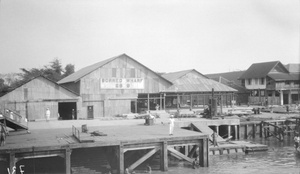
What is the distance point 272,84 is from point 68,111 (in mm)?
39205

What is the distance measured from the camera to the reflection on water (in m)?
21.8

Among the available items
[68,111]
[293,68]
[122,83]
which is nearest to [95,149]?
[122,83]

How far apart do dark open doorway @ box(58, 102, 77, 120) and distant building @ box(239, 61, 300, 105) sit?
34.5 m

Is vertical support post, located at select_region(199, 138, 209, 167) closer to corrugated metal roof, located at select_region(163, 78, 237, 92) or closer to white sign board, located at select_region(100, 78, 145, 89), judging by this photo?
white sign board, located at select_region(100, 78, 145, 89)

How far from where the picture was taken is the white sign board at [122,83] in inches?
1543

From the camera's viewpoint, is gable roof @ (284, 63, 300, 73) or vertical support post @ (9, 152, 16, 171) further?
gable roof @ (284, 63, 300, 73)

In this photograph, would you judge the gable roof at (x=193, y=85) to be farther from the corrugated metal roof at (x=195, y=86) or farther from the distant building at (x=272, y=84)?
the distant building at (x=272, y=84)

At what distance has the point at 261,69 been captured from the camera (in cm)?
6544

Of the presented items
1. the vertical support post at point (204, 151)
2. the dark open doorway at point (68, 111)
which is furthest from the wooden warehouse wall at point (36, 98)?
the vertical support post at point (204, 151)

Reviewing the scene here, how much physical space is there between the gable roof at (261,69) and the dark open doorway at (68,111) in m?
39.3

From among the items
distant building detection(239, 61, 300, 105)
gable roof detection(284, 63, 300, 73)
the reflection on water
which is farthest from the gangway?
gable roof detection(284, 63, 300, 73)

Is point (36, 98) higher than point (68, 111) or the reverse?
higher

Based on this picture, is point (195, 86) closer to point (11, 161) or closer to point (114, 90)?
point (114, 90)

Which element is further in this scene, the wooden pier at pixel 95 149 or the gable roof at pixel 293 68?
the gable roof at pixel 293 68
